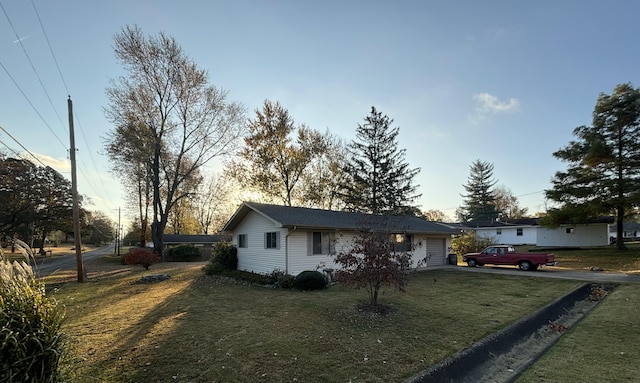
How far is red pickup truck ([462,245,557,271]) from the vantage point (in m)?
18.7

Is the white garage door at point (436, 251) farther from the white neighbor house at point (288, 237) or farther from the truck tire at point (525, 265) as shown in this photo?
the truck tire at point (525, 265)

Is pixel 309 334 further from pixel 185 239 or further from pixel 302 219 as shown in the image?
pixel 185 239

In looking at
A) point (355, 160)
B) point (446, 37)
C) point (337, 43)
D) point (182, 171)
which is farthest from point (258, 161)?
point (446, 37)

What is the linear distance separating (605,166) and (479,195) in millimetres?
30631

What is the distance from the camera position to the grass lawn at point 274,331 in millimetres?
4863

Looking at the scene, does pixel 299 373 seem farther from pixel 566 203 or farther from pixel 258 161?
pixel 566 203

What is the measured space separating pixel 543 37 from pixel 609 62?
9.32 ft

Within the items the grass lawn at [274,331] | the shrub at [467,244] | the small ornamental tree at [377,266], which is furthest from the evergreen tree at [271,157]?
the small ornamental tree at [377,266]

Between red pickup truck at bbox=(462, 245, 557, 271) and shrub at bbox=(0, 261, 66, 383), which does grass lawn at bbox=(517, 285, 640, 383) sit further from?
red pickup truck at bbox=(462, 245, 557, 271)

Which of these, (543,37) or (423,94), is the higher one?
(543,37)

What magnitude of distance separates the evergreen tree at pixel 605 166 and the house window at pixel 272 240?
22.8m

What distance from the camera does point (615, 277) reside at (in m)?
15.4

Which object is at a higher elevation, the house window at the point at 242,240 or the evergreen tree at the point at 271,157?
the evergreen tree at the point at 271,157

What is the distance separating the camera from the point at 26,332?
3.21 metres
